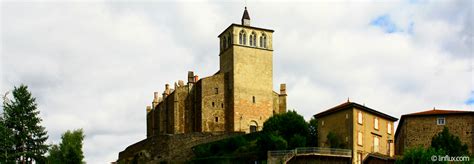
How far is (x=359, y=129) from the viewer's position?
72688mm

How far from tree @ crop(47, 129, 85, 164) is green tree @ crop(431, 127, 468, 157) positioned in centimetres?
2780

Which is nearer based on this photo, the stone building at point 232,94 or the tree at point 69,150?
the tree at point 69,150

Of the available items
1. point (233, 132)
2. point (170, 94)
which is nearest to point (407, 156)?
point (233, 132)

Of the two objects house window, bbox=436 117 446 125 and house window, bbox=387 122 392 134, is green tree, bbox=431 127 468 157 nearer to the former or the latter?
house window, bbox=436 117 446 125

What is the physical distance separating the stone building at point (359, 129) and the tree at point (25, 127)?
2326cm

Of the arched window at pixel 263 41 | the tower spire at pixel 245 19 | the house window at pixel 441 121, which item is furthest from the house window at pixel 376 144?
the tower spire at pixel 245 19

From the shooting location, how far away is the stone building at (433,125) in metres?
73.6

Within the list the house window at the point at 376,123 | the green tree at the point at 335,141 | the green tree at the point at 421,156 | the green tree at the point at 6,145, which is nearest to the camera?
the green tree at the point at 421,156

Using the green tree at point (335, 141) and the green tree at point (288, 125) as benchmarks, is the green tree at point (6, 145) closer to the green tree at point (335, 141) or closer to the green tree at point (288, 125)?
the green tree at point (288, 125)

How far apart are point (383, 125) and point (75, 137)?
25.1 m

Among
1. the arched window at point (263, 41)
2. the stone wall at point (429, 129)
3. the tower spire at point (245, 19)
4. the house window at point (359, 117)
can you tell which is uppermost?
the tower spire at point (245, 19)

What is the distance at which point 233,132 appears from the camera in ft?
287

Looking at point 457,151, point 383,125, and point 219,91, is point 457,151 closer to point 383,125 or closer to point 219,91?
point 383,125

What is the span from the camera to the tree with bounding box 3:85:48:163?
77.6m
